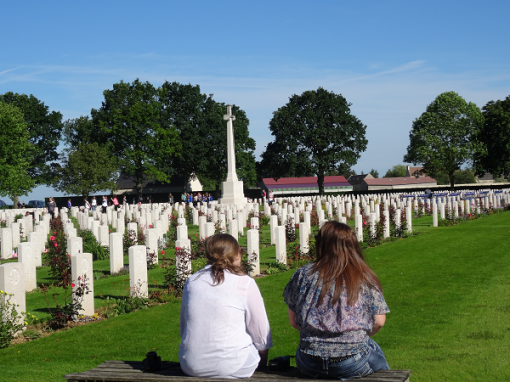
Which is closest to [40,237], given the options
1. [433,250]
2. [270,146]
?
[433,250]

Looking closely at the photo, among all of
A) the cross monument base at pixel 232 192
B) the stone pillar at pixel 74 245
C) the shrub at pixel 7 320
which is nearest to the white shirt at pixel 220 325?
the shrub at pixel 7 320

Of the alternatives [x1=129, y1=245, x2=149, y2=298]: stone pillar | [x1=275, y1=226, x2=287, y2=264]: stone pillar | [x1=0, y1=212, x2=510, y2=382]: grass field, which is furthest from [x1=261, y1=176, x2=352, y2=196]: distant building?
[x1=129, y1=245, x2=149, y2=298]: stone pillar

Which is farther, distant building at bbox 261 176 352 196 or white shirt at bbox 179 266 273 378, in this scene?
distant building at bbox 261 176 352 196

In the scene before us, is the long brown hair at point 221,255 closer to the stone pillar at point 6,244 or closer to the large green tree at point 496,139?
the stone pillar at point 6,244

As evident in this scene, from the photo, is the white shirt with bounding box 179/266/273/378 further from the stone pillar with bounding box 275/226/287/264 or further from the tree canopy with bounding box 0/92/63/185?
the tree canopy with bounding box 0/92/63/185

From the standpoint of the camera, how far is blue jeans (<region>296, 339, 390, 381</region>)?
3066 millimetres

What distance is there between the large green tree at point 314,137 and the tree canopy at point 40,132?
72.2 feet

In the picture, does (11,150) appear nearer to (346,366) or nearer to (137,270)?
(137,270)

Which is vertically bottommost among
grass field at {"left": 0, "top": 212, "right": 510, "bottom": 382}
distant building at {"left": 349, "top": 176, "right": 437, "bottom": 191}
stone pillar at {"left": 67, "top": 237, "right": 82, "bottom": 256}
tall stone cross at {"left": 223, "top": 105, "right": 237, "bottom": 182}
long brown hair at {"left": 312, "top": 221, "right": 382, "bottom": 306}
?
grass field at {"left": 0, "top": 212, "right": 510, "bottom": 382}

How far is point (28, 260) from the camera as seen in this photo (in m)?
8.99

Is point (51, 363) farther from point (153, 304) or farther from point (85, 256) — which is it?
point (153, 304)

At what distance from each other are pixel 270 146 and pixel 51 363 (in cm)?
4664

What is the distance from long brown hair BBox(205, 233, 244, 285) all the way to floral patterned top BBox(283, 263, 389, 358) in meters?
0.49

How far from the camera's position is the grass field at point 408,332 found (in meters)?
4.86
